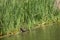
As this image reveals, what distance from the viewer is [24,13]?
1886 cm

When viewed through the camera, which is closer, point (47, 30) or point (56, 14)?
point (47, 30)

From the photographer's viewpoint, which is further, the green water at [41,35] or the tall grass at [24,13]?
the tall grass at [24,13]

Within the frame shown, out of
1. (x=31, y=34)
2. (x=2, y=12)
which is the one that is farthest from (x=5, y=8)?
(x=31, y=34)

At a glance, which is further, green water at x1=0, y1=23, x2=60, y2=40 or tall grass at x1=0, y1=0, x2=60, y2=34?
tall grass at x1=0, y1=0, x2=60, y2=34

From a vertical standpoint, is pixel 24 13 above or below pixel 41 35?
above

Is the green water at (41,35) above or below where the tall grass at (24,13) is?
below

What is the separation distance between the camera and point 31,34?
17.1m

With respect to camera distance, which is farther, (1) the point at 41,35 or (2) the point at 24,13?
(2) the point at 24,13

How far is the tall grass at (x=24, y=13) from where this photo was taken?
17281mm

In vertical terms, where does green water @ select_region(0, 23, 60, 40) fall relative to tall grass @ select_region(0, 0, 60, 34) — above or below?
below

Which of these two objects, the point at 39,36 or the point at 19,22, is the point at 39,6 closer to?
the point at 19,22

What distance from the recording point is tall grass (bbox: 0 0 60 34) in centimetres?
1728

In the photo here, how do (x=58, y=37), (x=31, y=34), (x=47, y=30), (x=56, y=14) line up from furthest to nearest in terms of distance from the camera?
(x=56, y=14) → (x=47, y=30) → (x=31, y=34) → (x=58, y=37)

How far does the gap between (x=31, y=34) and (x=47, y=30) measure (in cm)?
142
